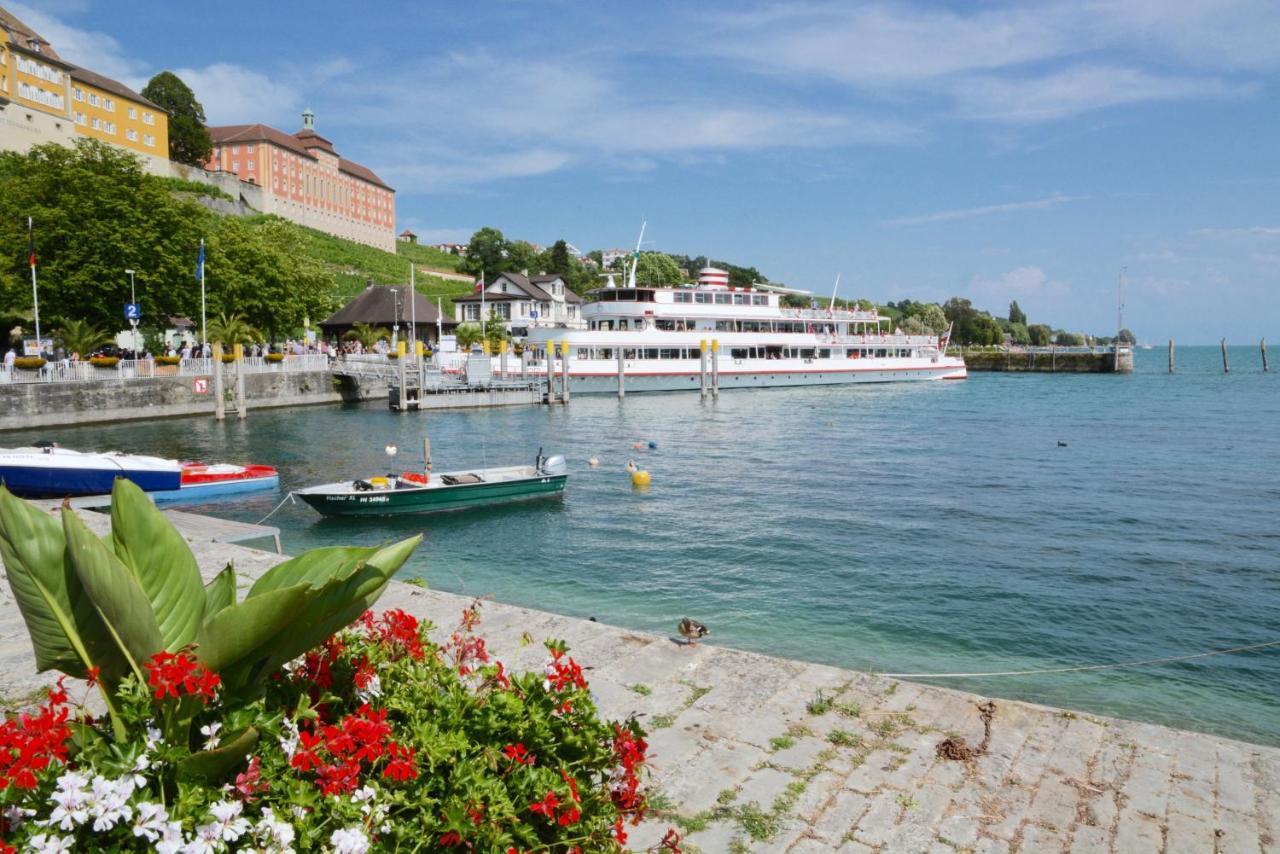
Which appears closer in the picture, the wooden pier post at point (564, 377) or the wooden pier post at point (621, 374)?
the wooden pier post at point (564, 377)

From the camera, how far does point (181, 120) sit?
319 feet

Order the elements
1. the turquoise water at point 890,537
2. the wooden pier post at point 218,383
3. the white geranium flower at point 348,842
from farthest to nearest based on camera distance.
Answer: the wooden pier post at point 218,383
the turquoise water at point 890,537
the white geranium flower at point 348,842

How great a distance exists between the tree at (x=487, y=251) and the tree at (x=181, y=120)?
36211 millimetres

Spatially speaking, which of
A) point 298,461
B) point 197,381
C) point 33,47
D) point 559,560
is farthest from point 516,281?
point 559,560

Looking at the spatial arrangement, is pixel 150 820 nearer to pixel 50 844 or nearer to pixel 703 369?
pixel 50 844

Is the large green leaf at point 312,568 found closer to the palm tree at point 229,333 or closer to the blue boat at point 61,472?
the blue boat at point 61,472

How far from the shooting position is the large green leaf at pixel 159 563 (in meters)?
3.17

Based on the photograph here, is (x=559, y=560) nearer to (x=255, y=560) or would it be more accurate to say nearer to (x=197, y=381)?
(x=255, y=560)

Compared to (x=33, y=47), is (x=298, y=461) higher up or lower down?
lower down

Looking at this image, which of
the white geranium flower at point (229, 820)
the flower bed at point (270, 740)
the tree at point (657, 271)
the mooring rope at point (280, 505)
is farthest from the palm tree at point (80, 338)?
the tree at point (657, 271)

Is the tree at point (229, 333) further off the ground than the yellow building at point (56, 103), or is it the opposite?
the yellow building at point (56, 103)

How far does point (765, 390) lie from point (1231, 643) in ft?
181

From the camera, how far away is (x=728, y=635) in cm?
1262

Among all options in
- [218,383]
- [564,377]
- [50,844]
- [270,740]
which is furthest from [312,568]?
[564,377]
